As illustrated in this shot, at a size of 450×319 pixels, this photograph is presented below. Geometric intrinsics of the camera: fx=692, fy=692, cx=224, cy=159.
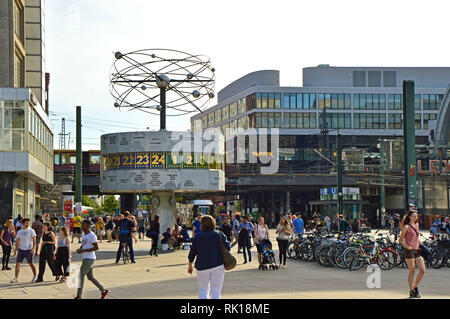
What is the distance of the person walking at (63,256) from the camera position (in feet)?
Answer: 58.9

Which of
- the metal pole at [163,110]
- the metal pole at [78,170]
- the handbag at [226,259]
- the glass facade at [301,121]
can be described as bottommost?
the handbag at [226,259]

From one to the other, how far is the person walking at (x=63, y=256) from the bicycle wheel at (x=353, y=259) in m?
8.27

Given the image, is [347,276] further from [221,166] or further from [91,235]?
[221,166]

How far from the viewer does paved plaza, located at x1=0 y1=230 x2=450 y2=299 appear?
14820mm

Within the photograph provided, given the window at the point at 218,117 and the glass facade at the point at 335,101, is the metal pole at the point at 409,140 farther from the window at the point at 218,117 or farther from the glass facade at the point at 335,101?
the window at the point at 218,117

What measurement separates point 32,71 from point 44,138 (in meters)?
12.5

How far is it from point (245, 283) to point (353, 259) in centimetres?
478

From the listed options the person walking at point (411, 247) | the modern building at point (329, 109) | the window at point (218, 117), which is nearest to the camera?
the person walking at point (411, 247)

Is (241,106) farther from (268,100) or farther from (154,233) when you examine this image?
(154,233)

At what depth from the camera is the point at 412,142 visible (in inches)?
1050

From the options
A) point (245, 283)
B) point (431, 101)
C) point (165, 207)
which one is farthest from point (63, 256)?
point (431, 101)

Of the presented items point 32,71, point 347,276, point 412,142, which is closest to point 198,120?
point 32,71

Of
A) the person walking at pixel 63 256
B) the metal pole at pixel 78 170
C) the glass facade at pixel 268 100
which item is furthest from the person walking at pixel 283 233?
the glass facade at pixel 268 100

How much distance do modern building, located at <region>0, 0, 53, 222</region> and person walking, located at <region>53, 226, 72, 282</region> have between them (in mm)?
20723
